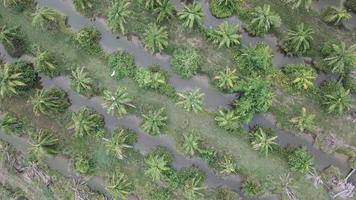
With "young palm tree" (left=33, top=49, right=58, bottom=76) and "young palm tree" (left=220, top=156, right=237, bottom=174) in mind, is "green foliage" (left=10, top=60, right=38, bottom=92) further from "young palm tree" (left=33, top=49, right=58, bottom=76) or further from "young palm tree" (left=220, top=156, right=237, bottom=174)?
"young palm tree" (left=220, top=156, right=237, bottom=174)

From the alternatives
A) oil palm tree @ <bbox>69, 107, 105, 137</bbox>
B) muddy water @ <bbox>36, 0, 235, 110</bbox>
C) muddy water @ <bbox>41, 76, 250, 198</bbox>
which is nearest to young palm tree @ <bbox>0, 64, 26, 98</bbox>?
muddy water @ <bbox>41, 76, 250, 198</bbox>

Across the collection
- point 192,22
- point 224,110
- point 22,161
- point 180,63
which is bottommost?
point 22,161

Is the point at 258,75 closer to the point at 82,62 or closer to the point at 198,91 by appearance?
the point at 198,91

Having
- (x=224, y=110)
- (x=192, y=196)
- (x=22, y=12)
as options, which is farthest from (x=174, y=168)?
(x=22, y=12)

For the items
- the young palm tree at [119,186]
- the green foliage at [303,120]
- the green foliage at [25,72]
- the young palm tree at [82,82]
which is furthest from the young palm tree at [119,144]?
the green foliage at [303,120]

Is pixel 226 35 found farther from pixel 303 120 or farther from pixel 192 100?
pixel 303 120

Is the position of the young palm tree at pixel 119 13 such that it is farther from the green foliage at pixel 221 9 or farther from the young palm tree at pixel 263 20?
the young palm tree at pixel 263 20
